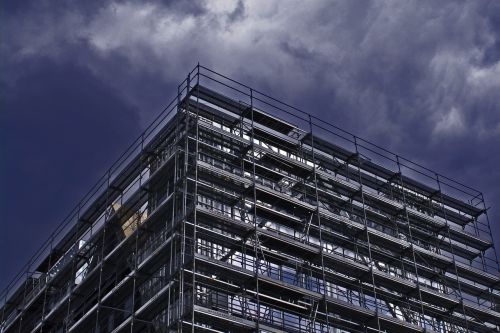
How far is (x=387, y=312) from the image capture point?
37250 mm

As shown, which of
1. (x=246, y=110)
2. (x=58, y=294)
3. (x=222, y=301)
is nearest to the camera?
(x=222, y=301)

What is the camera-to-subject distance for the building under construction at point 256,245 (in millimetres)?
32125

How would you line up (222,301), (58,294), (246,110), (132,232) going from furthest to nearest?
(58,294), (246,110), (132,232), (222,301)

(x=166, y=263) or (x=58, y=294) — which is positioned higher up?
(x=58, y=294)

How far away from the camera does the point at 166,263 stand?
32.8m

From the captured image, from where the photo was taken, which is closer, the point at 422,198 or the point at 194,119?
the point at 194,119

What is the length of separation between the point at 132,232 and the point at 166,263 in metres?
2.82

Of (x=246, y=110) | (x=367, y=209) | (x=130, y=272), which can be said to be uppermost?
(x=246, y=110)

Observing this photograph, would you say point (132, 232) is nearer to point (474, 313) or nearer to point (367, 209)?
point (367, 209)

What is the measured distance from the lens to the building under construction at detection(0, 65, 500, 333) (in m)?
32.1

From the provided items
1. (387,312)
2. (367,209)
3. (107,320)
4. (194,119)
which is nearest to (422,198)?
(367,209)

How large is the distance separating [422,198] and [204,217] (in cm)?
1333

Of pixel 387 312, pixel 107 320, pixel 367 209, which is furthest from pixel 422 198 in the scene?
pixel 107 320

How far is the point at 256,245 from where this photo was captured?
109ft
